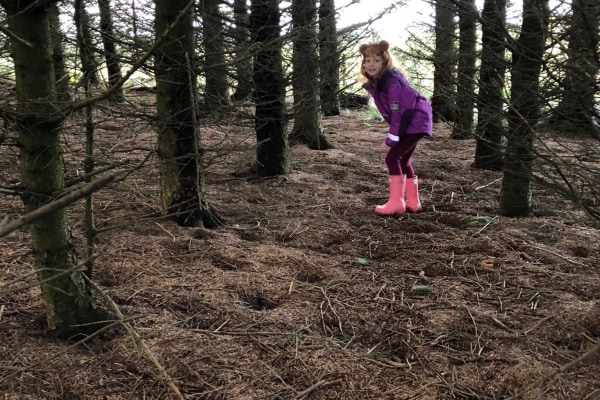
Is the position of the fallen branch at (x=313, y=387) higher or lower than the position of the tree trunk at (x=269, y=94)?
lower

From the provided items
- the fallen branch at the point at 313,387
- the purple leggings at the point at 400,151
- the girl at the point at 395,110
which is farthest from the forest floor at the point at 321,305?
the purple leggings at the point at 400,151

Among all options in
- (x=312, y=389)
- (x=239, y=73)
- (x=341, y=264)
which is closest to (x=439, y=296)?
(x=341, y=264)

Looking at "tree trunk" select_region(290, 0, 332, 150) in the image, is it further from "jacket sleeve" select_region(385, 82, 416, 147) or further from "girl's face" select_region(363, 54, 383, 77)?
"jacket sleeve" select_region(385, 82, 416, 147)

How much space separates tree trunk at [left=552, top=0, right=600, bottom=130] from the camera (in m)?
2.18

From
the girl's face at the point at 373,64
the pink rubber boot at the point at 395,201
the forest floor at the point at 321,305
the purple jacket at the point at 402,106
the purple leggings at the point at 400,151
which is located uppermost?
the girl's face at the point at 373,64

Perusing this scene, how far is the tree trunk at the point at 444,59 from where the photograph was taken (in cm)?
470

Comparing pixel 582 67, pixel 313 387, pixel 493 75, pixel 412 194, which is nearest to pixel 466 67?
pixel 493 75

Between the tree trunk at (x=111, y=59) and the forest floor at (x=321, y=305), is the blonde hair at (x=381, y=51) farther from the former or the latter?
the tree trunk at (x=111, y=59)

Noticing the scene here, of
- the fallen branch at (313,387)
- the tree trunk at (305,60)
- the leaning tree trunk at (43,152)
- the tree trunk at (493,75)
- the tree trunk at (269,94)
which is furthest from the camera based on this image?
the tree trunk at (305,60)

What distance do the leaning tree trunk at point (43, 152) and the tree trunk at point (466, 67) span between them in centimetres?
269

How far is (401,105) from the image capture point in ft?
15.6

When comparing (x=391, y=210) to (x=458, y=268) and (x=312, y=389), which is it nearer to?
(x=458, y=268)

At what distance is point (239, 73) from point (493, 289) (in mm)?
3550

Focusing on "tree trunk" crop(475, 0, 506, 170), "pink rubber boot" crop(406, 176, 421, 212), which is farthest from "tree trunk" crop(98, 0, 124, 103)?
"pink rubber boot" crop(406, 176, 421, 212)
